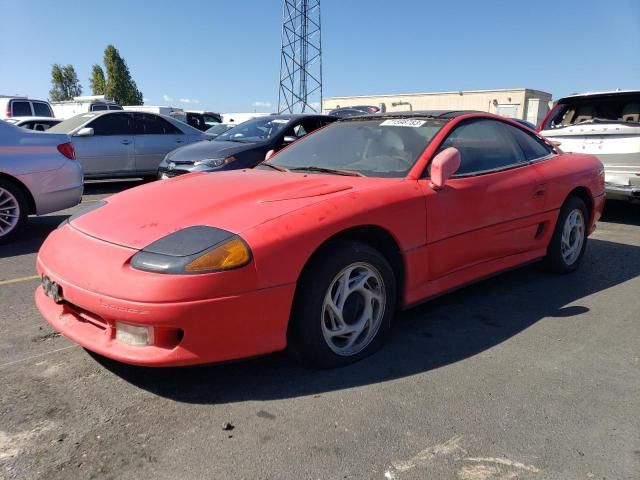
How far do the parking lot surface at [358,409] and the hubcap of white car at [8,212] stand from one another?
7.91ft

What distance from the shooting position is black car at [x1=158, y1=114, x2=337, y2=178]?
759 cm

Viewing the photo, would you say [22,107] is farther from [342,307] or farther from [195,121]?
[342,307]

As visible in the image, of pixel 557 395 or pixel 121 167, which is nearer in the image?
pixel 557 395

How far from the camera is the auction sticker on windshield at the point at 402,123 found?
370cm

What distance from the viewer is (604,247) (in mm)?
5688

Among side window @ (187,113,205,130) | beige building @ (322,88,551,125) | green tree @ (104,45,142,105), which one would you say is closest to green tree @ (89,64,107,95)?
green tree @ (104,45,142,105)

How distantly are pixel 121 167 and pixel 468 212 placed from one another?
7.91 m

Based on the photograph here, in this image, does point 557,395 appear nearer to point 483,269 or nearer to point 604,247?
point 483,269

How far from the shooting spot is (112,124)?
9.71 meters

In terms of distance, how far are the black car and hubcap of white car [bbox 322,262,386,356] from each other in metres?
4.48

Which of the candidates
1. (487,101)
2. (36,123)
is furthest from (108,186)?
(487,101)

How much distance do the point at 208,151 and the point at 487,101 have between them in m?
41.0

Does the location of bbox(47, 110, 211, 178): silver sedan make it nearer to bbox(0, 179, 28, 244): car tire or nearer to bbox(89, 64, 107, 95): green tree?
bbox(0, 179, 28, 244): car tire

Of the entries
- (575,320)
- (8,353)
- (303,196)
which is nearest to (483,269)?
(575,320)
